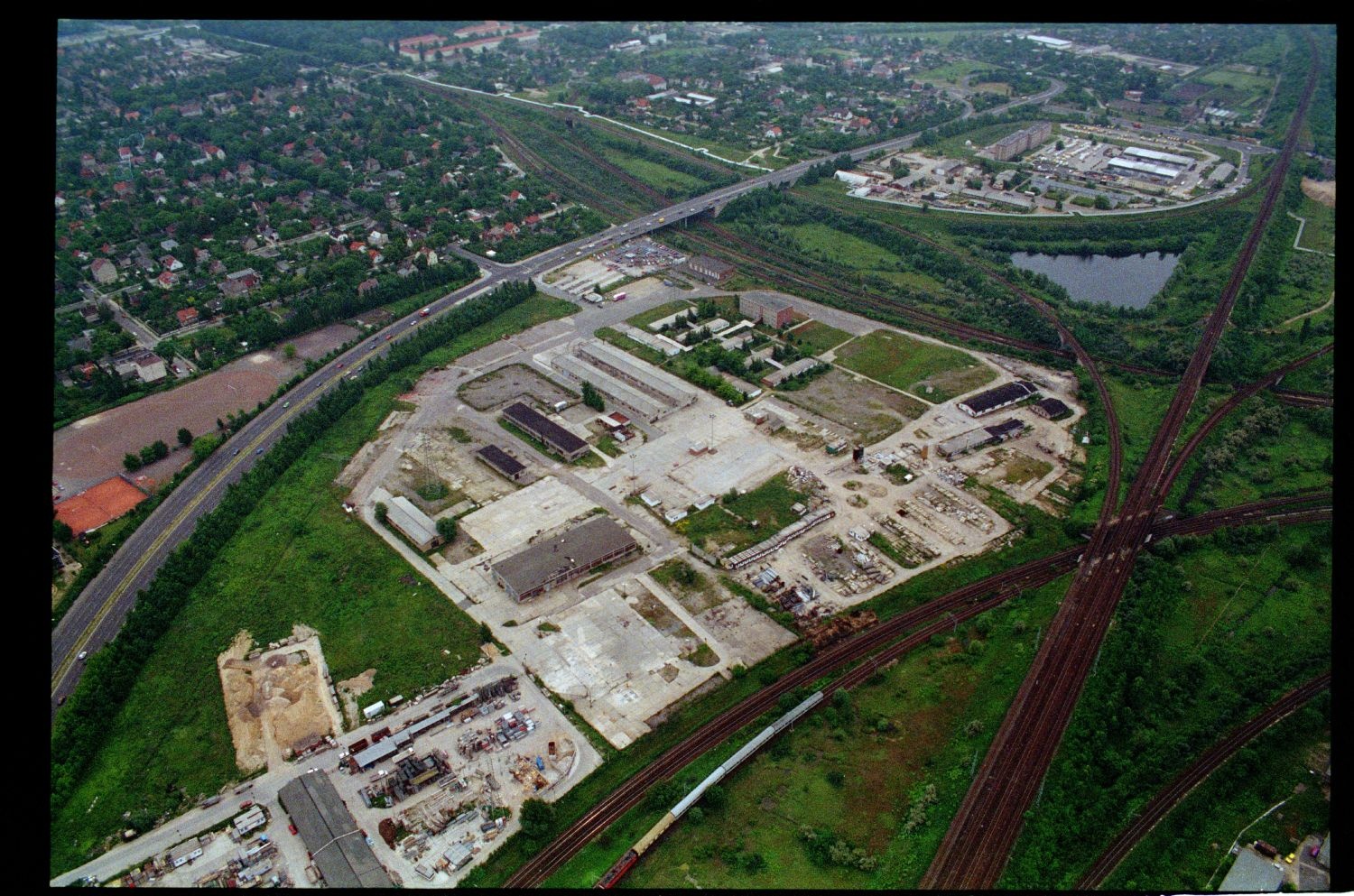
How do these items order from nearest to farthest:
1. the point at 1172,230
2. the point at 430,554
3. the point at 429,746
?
the point at 429,746
the point at 430,554
the point at 1172,230

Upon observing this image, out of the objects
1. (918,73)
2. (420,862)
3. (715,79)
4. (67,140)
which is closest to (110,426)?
(420,862)

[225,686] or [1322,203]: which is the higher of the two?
[1322,203]

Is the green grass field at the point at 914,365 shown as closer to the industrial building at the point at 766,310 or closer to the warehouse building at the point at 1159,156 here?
the industrial building at the point at 766,310

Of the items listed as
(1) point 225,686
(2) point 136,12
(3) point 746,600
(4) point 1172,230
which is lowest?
(1) point 225,686

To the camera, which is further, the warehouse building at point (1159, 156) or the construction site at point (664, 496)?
the warehouse building at point (1159, 156)

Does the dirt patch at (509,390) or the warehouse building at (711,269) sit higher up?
Result: the warehouse building at (711,269)

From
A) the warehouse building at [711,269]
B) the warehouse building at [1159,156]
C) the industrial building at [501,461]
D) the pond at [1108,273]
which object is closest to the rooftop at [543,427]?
the industrial building at [501,461]

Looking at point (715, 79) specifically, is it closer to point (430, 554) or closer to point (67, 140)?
point (67, 140)
